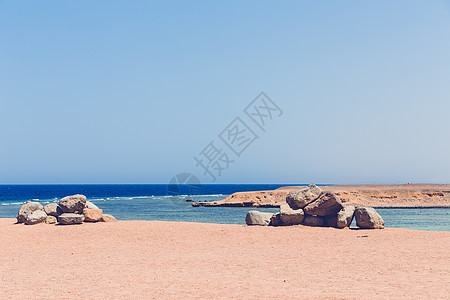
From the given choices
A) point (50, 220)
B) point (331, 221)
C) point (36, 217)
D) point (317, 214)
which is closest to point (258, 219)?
point (317, 214)

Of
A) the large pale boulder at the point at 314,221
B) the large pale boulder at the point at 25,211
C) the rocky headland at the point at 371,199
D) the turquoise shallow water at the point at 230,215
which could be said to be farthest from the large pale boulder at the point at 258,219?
the rocky headland at the point at 371,199

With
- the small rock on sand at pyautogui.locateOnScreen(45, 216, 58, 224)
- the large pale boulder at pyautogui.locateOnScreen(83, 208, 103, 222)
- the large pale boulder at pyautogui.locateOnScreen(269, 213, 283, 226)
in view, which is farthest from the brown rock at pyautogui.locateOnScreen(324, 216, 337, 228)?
the small rock on sand at pyautogui.locateOnScreen(45, 216, 58, 224)

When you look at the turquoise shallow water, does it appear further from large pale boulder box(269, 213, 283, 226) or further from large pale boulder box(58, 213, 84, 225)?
large pale boulder box(58, 213, 84, 225)

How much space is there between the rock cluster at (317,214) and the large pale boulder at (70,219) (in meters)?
9.28

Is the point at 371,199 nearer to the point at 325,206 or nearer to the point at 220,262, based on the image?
the point at 325,206

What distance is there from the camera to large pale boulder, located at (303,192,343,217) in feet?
69.3

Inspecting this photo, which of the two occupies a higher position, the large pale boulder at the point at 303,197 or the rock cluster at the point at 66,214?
the large pale boulder at the point at 303,197

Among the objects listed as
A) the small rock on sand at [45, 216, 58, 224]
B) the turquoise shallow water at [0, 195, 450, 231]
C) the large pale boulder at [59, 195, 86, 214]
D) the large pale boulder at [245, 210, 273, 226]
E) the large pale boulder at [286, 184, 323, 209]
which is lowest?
the turquoise shallow water at [0, 195, 450, 231]

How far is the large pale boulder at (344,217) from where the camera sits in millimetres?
20812

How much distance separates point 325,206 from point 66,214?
550 inches

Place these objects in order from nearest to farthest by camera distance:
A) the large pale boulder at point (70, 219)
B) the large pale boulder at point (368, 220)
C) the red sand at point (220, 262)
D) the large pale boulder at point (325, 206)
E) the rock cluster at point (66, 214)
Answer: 1. the red sand at point (220, 262)
2. the large pale boulder at point (368, 220)
3. the large pale boulder at point (325, 206)
4. the large pale boulder at point (70, 219)
5. the rock cluster at point (66, 214)

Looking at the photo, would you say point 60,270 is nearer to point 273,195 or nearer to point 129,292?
point 129,292

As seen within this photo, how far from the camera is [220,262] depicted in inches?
493

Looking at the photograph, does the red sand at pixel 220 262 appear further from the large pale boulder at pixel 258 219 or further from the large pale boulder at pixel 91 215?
the large pale boulder at pixel 258 219
